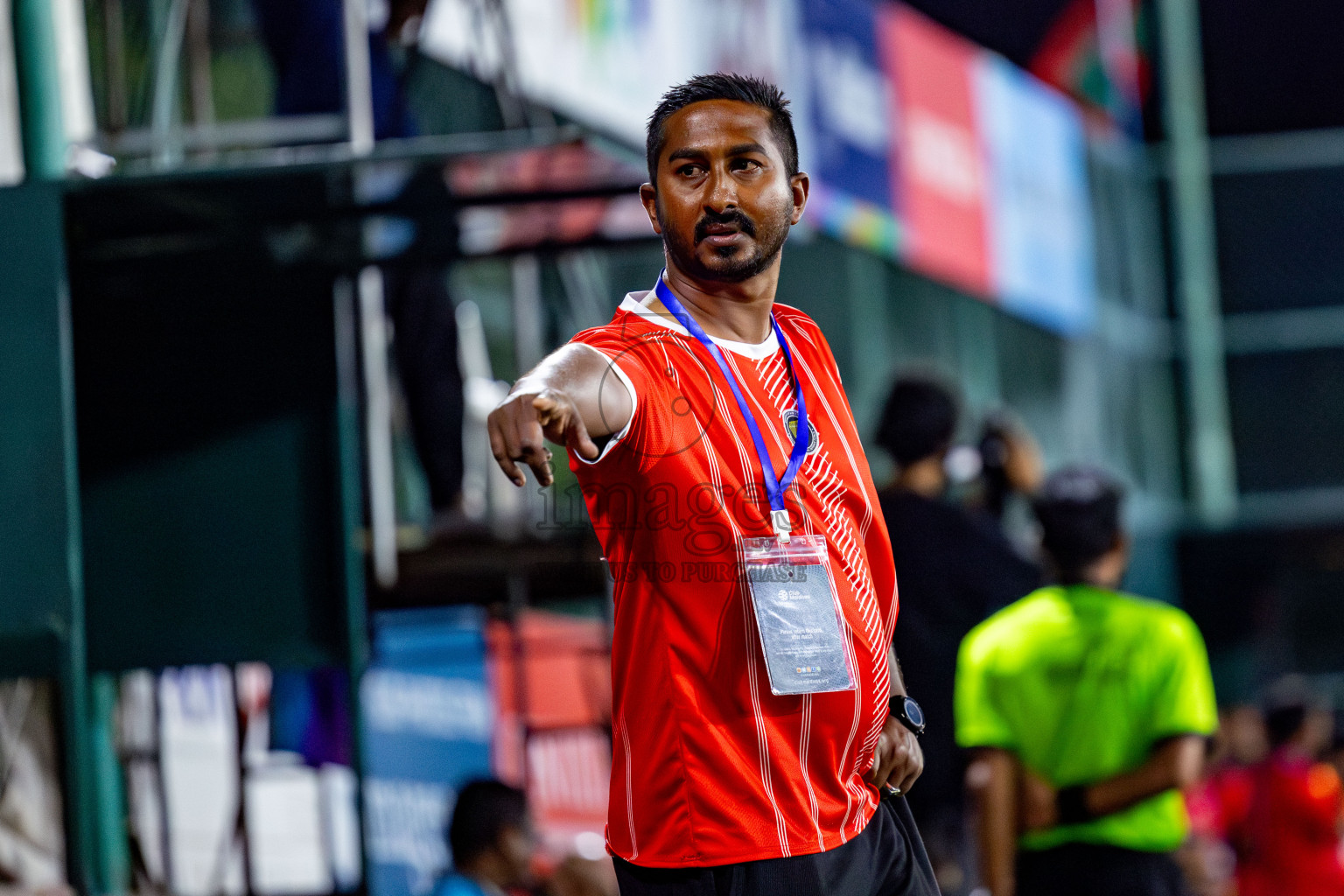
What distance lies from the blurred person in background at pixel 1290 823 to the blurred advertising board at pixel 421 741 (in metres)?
3.95

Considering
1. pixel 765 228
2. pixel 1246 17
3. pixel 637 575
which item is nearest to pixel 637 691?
pixel 637 575

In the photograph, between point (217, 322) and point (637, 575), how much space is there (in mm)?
3292

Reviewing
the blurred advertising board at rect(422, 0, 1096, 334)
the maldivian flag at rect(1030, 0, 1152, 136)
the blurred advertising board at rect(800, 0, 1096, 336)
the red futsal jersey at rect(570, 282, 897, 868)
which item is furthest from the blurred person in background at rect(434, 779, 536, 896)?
the maldivian flag at rect(1030, 0, 1152, 136)

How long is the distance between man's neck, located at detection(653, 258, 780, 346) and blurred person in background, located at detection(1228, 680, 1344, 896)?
6.72 metres

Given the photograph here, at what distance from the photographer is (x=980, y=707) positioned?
406cm

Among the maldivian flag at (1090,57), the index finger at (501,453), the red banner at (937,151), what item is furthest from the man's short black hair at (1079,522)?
the maldivian flag at (1090,57)

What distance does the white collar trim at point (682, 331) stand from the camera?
2098 mm

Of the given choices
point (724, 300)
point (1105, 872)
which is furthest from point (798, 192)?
point (1105, 872)

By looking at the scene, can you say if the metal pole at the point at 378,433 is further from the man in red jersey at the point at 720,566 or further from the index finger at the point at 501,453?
the index finger at the point at 501,453

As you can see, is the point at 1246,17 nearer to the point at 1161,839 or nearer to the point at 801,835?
the point at 1161,839

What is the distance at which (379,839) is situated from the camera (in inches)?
222

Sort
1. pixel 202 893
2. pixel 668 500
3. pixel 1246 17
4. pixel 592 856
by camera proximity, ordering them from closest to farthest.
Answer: pixel 668 500
pixel 202 893
pixel 592 856
pixel 1246 17

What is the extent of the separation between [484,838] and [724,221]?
3212mm

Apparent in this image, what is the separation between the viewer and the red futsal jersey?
6.57ft
